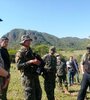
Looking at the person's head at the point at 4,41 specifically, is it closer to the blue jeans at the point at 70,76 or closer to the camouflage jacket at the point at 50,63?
the camouflage jacket at the point at 50,63

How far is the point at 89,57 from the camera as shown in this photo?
1005 centimetres

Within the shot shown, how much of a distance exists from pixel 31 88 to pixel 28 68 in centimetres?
49

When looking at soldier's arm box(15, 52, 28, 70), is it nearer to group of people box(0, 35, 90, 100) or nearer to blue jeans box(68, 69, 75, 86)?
group of people box(0, 35, 90, 100)

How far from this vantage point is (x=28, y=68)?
8461 millimetres

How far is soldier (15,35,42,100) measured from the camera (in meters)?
8.38

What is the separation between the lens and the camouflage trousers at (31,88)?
331 inches

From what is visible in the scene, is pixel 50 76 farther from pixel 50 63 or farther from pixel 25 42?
pixel 25 42

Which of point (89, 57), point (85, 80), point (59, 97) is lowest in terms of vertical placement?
point (59, 97)

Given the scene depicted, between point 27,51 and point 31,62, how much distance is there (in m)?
0.32

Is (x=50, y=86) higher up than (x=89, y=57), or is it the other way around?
(x=89, y=57)

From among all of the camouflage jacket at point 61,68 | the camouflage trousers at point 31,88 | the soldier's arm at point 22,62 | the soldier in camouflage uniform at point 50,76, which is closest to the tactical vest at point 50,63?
the soldier in camouflage uniform at point 50,76

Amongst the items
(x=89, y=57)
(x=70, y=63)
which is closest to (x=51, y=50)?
A: (x=89, y=57)

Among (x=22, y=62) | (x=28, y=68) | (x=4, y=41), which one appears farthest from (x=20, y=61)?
(x=4, y=41)

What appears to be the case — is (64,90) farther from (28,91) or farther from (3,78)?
(3,78)
